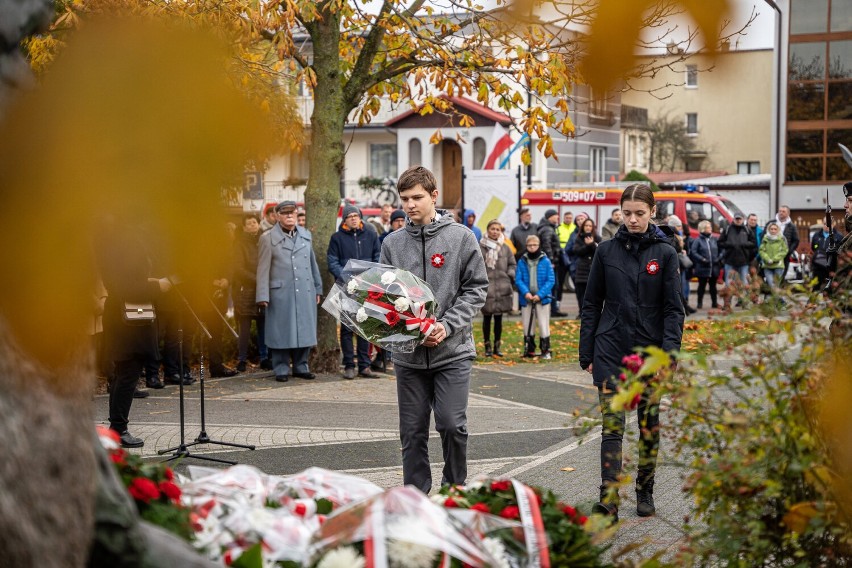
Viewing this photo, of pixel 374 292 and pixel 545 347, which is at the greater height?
pixel 374 292

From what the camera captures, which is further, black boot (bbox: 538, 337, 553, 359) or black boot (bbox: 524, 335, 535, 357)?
black boot (bbox: 524, 335, 535, 357)

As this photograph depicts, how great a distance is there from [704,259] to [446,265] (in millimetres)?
20004

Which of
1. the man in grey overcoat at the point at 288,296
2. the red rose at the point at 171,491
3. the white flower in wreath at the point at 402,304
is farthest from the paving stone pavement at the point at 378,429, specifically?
the red rose at the point at 171,491

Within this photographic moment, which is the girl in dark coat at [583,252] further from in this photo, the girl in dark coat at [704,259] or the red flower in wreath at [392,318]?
the red flower in wreath at [392,318]

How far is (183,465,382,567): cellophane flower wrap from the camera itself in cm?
285

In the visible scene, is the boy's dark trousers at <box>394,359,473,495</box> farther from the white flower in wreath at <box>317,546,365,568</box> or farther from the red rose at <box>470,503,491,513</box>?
the white flower in wreath at <box>317,546,365,568</box>

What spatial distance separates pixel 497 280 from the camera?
16672 millimetres

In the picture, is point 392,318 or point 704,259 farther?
point 704,259

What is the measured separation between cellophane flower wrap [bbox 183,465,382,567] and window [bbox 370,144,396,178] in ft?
185

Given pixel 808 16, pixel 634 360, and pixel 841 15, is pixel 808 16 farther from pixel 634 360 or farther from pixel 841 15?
pixel 634 360

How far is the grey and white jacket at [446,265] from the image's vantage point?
255 inches

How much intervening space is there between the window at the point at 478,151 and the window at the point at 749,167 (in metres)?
48.7

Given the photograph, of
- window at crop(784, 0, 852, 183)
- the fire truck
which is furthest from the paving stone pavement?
the fire truck

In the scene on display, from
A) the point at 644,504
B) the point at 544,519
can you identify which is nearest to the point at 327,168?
the point at 644,504
